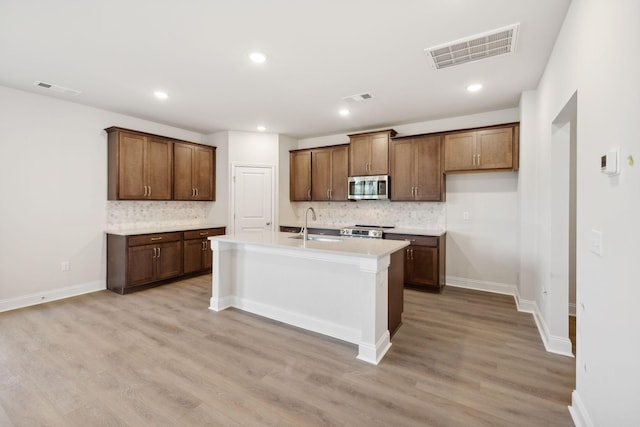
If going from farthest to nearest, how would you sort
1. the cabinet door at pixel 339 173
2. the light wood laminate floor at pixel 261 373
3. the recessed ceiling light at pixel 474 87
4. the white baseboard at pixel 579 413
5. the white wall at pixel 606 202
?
1. the cabinet door at pixel 339 173
2. the recessed ceiling light at pixel 474 87
3. the light wood laminate floor at pixel 261 373
4. the white baseboard at pixel 579 413
5. the white wall at pixel 606 202

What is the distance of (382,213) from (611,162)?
406 centimetres

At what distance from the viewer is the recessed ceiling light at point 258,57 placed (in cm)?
280

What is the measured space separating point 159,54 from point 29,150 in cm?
255

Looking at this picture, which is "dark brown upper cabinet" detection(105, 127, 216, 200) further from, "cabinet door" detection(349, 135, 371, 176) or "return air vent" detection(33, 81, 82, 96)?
"cabinet door" detection(349, 135, 371, 176)

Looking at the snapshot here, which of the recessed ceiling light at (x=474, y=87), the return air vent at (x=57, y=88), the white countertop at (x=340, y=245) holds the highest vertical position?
the return air vent at (x=57, y=88)

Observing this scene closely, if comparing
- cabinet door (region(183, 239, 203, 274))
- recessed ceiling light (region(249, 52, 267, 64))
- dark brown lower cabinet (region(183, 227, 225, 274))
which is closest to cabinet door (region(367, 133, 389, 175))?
recessed ceiling light (region(249, 52, 267, 64))

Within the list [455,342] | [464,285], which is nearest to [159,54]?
[455,342]

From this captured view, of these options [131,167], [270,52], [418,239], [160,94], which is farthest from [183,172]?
[418,239]

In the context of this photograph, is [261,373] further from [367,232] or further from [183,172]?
[183,172]

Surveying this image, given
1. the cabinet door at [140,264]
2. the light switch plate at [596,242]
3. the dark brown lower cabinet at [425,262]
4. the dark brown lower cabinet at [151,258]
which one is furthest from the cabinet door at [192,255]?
the light switch plate at [596,242]

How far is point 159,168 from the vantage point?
491 cm

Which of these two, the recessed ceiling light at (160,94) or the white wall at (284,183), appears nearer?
the recessed ceiling light at (160,94)

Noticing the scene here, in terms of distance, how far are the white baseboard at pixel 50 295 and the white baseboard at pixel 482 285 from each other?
5.60m

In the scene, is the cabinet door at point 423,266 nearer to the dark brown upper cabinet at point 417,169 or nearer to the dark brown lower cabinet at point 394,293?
the dark brown upper cabinet at point 417,169
